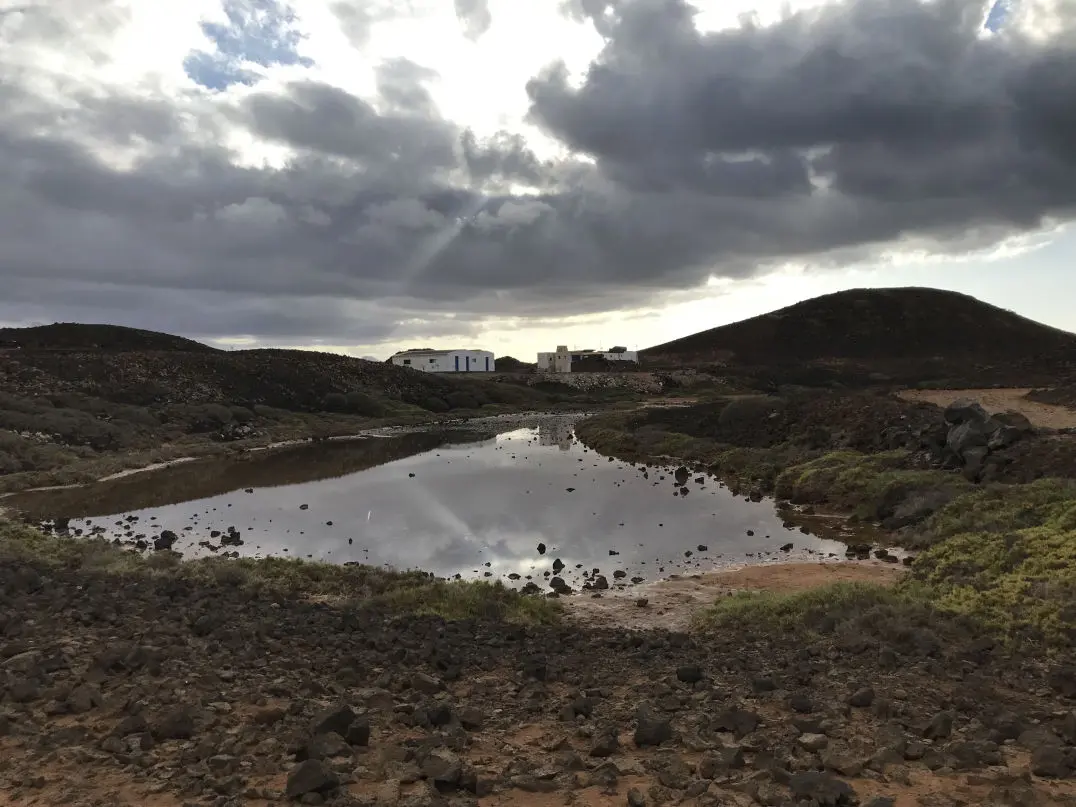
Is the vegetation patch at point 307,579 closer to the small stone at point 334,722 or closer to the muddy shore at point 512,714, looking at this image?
the muddy shore at point 512,714

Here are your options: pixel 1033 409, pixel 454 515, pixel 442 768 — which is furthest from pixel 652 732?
pixel 1033 409

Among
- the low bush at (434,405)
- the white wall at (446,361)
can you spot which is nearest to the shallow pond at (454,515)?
the low bush at (434,405)

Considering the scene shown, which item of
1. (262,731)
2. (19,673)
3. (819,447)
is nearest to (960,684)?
(262,731)

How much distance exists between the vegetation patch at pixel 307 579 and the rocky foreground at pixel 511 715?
193 cm

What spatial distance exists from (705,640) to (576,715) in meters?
4.48

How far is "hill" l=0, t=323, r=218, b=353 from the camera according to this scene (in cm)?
9625

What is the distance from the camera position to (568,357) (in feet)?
477

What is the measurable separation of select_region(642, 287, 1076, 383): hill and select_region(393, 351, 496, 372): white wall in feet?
121

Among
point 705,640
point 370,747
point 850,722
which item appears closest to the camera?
point 370,747

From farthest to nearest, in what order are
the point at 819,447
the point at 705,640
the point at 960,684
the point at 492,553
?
the point at 819,447
the point at 492,553
the point at 705,640
the point at 960,684

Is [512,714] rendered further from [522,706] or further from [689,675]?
[689,675]

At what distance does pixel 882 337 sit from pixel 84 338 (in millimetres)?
138374

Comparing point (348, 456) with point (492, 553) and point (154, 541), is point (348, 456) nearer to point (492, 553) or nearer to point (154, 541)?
point (154, 541)

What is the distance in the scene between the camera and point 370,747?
7.50m
